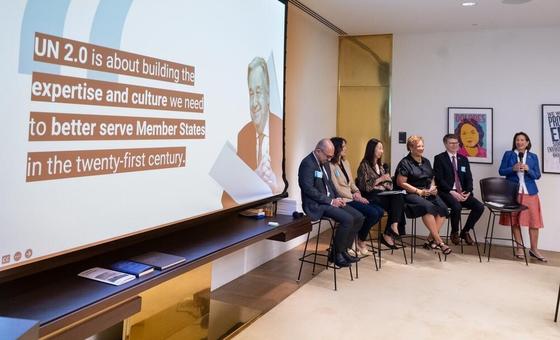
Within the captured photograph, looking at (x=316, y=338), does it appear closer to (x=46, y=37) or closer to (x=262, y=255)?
(x=262, y=255)

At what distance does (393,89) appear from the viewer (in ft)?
20.7

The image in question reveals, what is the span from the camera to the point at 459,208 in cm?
511

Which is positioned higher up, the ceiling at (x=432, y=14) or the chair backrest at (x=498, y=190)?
the ceiling at (x=432, y=14)

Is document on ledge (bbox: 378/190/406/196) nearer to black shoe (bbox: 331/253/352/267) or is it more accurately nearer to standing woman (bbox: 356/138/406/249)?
standing woman (bbox: 356/138/406/249)

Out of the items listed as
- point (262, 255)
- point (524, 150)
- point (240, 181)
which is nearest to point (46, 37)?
→ point (240, 181)

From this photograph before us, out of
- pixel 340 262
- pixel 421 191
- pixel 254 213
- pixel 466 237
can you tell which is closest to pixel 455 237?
pixel 466 237

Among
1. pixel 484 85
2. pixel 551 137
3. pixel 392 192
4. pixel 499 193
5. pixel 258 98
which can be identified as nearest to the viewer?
pixel 258 98

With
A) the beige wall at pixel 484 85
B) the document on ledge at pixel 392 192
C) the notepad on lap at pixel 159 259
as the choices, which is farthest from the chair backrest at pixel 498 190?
the notepad on lap at pixel 159 259

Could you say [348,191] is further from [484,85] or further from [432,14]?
[484,85]

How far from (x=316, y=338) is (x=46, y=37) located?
92.2 inches

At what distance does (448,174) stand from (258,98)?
9.56 ft

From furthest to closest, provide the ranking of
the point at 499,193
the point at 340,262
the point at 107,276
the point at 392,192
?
the point at 499,193, the point at 392,192, the point at 340,262, the point at 107,276

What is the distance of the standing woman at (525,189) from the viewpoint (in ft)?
16.5

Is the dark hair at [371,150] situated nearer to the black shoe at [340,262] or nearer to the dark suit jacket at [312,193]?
the dark suit jacket at [312,193]
